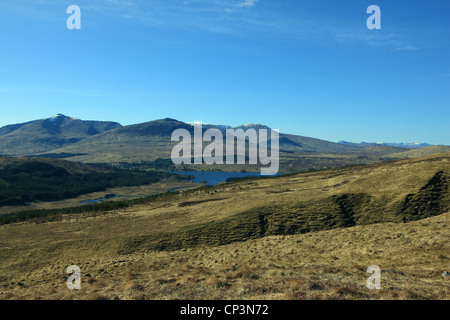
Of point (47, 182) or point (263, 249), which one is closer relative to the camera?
point (263, 249)

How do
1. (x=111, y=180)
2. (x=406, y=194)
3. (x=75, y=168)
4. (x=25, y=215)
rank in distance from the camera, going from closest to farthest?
1. (x=406, y=194)
2. (x=25, y=215)
3. (x=111, y=180)
4. (x=75, y=168)

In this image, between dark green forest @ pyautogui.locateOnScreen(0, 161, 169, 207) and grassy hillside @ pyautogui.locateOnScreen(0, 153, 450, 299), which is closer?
grassy hillside @ pyautogui.locateOnScreen(0, 153, 450, 299)

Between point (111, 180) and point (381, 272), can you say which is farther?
point (111, 180)

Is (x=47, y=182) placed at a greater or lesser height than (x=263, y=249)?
lesser

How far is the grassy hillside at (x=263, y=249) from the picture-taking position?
50.4 ft

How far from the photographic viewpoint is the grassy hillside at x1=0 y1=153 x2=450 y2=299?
15359mm

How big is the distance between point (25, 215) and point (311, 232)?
61927 mm

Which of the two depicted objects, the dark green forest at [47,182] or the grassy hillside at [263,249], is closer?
the grassy hillside at [263,249]

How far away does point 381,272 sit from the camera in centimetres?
1652

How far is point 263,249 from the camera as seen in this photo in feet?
82.7

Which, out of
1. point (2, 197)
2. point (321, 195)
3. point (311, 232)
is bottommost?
point (2, 197)

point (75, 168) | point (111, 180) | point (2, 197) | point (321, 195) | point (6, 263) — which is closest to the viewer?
point (6, 263)


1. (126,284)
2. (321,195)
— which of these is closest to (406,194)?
(321,195)
